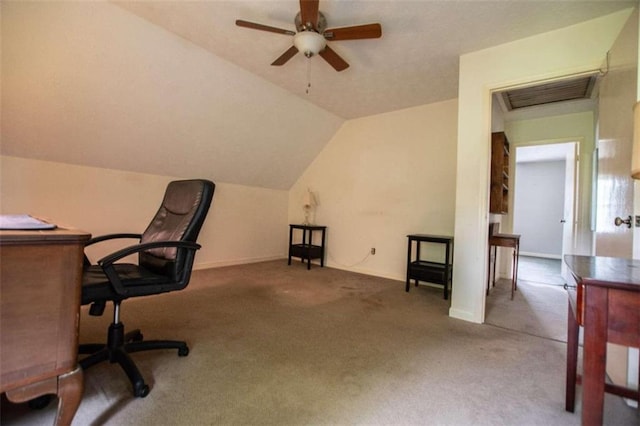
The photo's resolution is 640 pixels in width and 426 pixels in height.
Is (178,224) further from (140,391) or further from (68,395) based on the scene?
(68,395)

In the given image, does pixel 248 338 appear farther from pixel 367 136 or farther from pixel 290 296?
pixel 367 136

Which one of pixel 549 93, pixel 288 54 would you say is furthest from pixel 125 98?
pixel 549 93

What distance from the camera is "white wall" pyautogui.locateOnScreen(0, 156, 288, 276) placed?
9.21 ft

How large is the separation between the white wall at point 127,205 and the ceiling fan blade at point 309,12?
2850mm

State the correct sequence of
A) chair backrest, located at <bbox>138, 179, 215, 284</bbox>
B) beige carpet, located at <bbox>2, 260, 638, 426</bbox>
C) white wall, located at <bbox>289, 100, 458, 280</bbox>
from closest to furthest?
1. beige carpet, located at <bbox>2, 260, 638, 426</bbox>
2. chair backrest, located at <bbox>138, 179, 215, 284</bbox>
3. white wall, located at <bbox>289, 100, 458, 280</bbox>

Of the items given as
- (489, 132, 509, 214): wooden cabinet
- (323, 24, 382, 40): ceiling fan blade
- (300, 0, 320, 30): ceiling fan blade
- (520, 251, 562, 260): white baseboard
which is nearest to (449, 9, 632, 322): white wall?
(489, 132, 509, 214): wooden cabinet

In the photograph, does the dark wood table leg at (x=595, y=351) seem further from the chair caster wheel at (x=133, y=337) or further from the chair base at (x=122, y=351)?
the chair caster wheel at (x=133, y=337)

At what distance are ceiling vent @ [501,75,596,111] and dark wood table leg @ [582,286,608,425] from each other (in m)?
2.68

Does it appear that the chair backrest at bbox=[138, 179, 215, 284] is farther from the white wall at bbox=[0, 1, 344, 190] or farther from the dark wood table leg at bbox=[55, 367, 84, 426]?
the white wall at bbox=[0, 1, 344, 190]

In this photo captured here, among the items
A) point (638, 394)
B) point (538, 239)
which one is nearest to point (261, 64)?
point (638, 394)

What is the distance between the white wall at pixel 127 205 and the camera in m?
2.81

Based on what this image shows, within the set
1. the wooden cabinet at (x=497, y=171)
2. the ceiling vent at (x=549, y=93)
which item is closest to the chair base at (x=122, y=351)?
A: the wooden cabinet at (x=497, y=171)

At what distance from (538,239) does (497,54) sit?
6257 mm

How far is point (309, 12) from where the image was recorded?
1.84 m
